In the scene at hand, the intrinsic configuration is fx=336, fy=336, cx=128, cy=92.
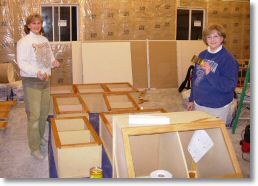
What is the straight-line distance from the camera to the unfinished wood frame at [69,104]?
3.17m

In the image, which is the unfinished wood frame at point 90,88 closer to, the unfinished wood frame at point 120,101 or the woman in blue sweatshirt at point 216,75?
the unfinished wood frame at point 120,101

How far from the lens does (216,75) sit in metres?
2.36

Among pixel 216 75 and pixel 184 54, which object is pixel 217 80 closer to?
pixel 216 75

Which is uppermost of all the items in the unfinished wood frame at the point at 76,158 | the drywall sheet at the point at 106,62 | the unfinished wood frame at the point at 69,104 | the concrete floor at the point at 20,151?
the drywall sheet at the point at 106,62

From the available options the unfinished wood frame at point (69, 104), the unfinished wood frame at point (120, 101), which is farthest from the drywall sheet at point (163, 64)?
the unfinished wood frame at point (69, 104)

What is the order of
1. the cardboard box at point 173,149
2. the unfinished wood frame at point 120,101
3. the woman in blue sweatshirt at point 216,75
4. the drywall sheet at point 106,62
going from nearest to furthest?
1. the cardboard box at point 173,149
2. the woman in blue sweatshirt at point 216,75
3. the unfinished wood frame at point 120,101
4. the drywall sheet at point 106,62

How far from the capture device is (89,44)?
6402 millimetres

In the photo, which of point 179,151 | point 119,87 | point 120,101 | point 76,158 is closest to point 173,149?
point 179,151

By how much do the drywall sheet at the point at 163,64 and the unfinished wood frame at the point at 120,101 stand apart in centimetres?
310

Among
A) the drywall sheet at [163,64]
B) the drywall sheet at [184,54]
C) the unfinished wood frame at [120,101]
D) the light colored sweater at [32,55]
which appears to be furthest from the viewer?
the drywall sheet at [184,54]

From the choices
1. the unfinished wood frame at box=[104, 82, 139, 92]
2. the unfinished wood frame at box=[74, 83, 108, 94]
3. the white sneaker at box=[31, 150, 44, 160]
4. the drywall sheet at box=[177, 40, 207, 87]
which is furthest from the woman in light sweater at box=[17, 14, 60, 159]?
the drywall sheet at box=[177, 40, 207, 87]

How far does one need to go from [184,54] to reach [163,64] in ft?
1.73

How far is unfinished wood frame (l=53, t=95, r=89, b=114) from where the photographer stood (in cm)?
317

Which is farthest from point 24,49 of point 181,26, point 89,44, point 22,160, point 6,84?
point 181,26
